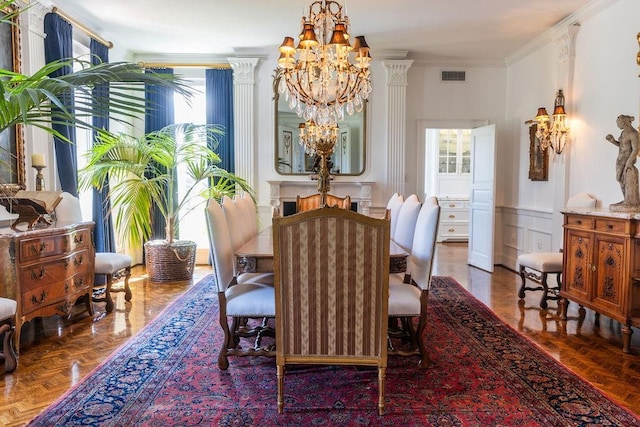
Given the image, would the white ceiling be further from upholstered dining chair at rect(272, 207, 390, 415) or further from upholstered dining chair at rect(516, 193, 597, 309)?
upholstered dining chair at rect(272, 207, 390, 415)

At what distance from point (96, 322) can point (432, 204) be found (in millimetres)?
2760

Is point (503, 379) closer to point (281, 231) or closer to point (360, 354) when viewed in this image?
point (360, 354)

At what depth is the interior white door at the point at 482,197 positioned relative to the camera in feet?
17.8

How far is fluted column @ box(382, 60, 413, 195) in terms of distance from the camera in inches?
222

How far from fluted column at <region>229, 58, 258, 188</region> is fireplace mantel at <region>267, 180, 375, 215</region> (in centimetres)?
38

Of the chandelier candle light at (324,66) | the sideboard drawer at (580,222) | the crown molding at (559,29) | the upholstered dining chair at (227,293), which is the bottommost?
the upholstered dining chair at (227,293)

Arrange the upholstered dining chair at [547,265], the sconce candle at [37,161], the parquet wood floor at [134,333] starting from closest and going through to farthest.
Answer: the parquet wood floor at [134,333] < the sconce candle at [37,161] < the upholstered dining chair at [547,265]

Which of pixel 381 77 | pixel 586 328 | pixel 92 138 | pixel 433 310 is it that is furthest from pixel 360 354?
pixel 381 77

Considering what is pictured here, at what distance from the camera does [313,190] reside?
5.70 m

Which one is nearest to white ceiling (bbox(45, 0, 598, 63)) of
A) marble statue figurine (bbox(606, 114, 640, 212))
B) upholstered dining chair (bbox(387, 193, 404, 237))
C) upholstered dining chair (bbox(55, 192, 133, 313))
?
marble statue figurine (bbox(606, 114, 640, 212))

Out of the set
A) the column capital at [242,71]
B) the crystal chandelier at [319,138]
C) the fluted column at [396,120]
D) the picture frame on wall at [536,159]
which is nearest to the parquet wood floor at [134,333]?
the picture frame on wall at [536,159]

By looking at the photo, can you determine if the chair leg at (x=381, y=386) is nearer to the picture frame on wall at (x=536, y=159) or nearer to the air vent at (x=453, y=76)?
the picture frame on wall at (x=536, y=159)

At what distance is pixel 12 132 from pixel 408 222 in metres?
3.25

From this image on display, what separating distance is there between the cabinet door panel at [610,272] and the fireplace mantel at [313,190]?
9.77ft
